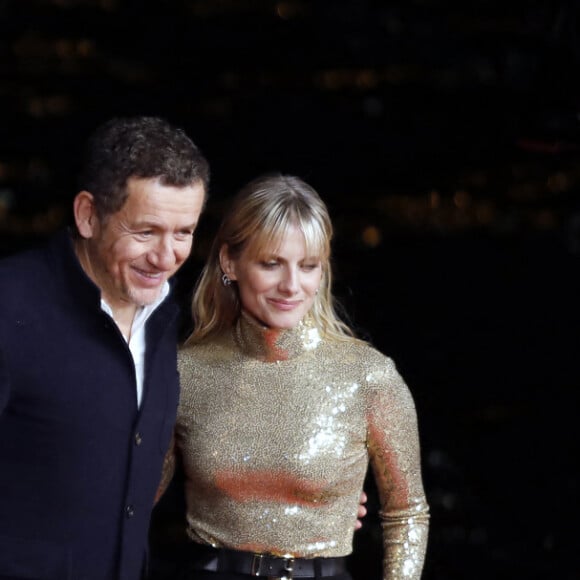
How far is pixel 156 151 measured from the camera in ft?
7.75

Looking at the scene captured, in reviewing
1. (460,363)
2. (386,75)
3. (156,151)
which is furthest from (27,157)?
(156,151)

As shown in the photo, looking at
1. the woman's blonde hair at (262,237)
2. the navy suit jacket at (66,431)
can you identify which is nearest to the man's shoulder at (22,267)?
the navy suit jacket at (66,431)

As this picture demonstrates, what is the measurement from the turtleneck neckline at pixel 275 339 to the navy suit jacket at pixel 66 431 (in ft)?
1.09

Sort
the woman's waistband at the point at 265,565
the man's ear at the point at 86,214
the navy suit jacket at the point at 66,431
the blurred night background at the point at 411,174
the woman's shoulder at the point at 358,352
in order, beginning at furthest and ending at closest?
the blurred night background at the point at 411,174
the woman's shoulder at the point at 358,352
the woman's waistband at the point at 265,565
the man's ear at the point at 86,214
the navy suit jacket at the point at 66,431

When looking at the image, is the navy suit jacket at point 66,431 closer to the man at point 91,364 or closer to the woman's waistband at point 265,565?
the man at point 91,364

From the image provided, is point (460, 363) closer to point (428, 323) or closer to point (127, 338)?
point (428, 323)

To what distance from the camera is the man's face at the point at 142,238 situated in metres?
2.34

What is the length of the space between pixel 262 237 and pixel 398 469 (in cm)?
52

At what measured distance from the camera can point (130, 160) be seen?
7.70 feet

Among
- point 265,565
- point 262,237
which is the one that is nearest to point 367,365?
point 262,237

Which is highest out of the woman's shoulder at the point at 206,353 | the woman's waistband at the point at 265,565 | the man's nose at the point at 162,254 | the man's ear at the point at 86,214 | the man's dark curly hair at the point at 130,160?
the man's dark curly hair at the point at 130,160

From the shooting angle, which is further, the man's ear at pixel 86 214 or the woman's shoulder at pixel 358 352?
the woman's shoulder at pixel 358 352

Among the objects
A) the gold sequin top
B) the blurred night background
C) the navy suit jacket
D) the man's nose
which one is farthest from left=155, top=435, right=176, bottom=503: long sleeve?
the blurred night background

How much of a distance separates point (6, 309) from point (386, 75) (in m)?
1.75
